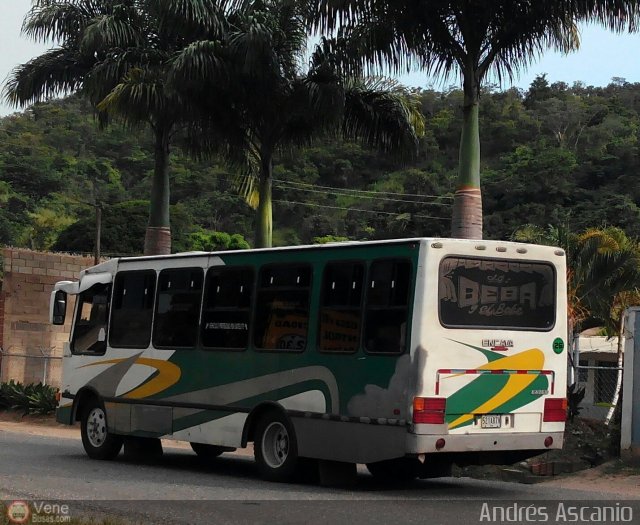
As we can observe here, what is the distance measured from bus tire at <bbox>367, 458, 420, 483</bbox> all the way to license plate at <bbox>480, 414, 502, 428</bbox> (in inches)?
72.0

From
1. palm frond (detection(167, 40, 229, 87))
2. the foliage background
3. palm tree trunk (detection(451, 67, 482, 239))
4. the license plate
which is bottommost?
the license plate

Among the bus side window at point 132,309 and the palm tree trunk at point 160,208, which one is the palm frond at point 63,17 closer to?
the palm tree trunk at point 160,208

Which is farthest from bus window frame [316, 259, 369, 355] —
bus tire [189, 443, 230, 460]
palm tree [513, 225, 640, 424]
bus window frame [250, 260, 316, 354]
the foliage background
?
the foliage background

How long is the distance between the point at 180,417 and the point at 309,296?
2.88m

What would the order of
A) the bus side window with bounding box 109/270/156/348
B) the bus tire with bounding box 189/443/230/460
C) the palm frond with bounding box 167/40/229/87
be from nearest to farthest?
the bus side window with bounding box 109/270/156/348 < the bus tire with bounding box 189/443/230/460 < the palm frond with bounding box 167/40/229/87

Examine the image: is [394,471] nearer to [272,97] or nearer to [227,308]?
[227,308]

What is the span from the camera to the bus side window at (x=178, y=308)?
14.6 meters

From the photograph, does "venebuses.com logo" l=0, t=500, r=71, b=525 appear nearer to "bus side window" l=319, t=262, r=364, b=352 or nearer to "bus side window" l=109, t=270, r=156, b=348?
"bus side window" l=319, t=262, r=364, b=352

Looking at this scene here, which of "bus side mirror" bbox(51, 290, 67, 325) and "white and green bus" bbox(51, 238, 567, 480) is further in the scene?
"bus side mirror" bbox(51, 290, 67, 325)

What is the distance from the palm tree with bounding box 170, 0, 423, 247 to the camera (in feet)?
71.2

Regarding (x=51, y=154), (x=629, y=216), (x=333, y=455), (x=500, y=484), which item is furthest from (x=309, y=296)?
(x=51, y=154)

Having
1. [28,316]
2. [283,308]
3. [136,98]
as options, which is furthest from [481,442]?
[28,316]

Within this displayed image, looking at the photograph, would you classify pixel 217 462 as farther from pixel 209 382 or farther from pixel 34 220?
pixel 34 220

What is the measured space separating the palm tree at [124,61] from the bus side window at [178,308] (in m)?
7.62
